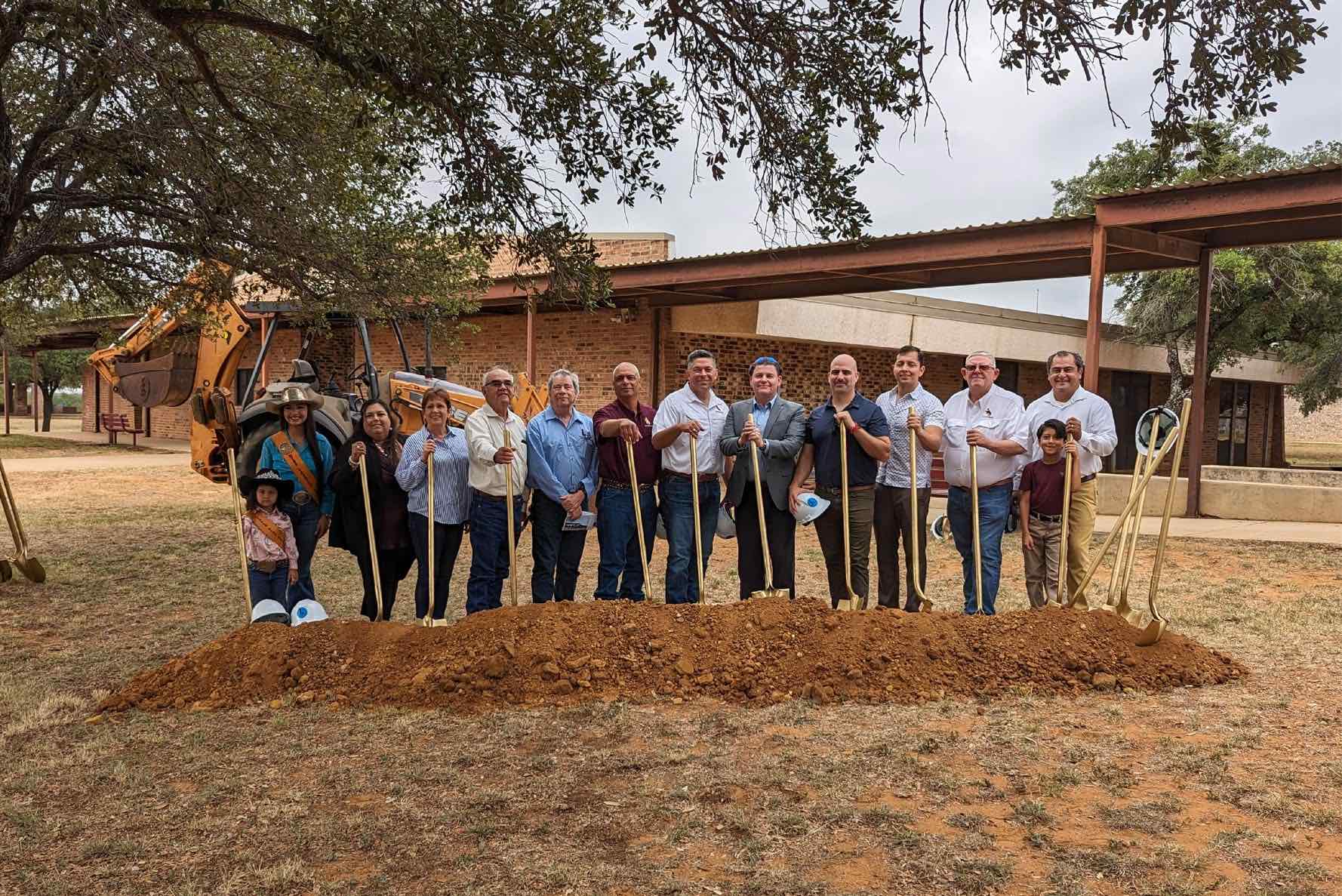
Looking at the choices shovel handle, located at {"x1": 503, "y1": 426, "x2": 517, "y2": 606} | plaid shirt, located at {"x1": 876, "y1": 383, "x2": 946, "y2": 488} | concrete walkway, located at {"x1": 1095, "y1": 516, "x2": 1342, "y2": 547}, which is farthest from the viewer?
concrete walkway, located at {"x1": 1095, "y1": 516, "x2": 1342, "y2": 547}

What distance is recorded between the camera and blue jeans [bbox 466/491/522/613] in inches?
233

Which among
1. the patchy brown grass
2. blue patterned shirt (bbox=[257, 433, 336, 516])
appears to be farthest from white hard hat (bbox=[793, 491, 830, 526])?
the patchy brown grass

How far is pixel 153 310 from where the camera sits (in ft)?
34.0

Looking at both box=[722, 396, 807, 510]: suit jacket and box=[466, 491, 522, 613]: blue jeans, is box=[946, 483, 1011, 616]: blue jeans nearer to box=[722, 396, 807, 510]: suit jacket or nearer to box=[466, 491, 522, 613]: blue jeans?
box=[722, 396, 807, 510]: suit jacket

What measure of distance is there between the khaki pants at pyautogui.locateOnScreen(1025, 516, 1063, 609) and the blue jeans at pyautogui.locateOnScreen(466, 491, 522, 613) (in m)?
2.97

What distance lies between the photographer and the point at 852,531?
19.6 ft

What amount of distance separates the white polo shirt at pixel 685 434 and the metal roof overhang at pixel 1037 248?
274 centimetres

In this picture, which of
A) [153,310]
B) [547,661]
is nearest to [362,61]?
[547,661]

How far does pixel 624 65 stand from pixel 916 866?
3.95 meters

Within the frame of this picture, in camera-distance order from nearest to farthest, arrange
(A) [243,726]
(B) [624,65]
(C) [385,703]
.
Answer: (A) [243,726], (C) [385,703], (B) [624,65]

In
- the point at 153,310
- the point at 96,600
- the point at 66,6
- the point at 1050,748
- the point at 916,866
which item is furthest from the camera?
the point at 153,310

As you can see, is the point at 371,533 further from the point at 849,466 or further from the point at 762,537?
the point at 849,466

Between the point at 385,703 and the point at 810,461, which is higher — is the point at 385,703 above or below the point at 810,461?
below

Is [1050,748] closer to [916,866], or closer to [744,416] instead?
[916,866]
